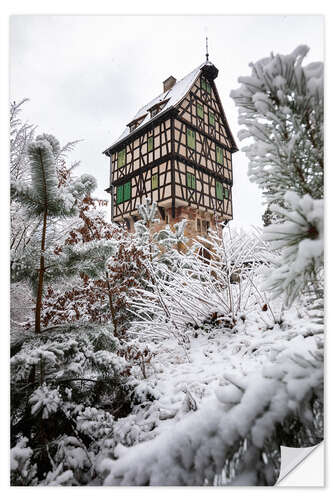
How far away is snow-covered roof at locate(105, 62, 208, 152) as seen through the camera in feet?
5.40

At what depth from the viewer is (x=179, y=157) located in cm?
191

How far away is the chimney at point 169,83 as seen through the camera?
65.8 inches

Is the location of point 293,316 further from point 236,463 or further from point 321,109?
point 321,109

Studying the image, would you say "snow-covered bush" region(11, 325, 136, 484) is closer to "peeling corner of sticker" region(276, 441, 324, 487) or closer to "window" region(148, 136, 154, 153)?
"peeling corner of sticker" region(276, 441, 324, 487)

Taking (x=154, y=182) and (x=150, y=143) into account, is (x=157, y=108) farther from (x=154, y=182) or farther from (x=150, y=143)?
(x=154, y=182)

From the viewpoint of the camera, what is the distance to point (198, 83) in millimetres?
1654

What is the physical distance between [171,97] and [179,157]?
0.36 m

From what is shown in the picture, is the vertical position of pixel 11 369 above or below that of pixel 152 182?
below

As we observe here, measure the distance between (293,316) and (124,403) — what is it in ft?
3.18

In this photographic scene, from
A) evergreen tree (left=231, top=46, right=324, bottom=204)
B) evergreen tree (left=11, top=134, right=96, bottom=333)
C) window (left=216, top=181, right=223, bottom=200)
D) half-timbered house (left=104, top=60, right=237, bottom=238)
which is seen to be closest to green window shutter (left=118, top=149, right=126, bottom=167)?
half-timbered house (left=104, top=60, right=237, bottom=238)

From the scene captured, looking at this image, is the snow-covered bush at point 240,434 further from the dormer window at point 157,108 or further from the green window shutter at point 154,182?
the dormer window at point 157,108

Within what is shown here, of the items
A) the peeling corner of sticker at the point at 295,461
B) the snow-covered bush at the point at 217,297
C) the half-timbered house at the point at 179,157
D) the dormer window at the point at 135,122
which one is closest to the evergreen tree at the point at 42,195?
the half-timbered house at the point at 179,157
